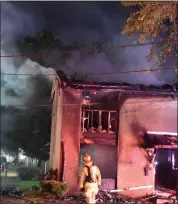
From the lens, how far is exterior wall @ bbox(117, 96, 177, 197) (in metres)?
16.3

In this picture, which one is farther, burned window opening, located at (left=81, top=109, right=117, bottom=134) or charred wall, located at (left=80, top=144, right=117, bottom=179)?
charred wall, located at (left=80, top=144, right=117, bottom=179)


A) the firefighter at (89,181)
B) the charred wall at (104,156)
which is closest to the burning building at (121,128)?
the charred wall at (104,156)

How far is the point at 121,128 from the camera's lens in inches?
648

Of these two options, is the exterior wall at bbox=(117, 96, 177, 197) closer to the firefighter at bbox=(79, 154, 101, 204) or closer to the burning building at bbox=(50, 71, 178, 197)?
the burning building at bbox=(50, 71, 178, 197)

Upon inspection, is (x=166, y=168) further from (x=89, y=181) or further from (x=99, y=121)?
(x=89, y=181)

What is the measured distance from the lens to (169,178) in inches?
765

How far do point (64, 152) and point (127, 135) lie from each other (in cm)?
353

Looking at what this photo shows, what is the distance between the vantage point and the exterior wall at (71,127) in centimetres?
1573

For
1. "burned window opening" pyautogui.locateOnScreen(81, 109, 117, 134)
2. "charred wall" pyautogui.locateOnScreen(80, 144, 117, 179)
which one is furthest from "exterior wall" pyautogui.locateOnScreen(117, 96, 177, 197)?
"charred wall" pyautogui.locateOnScreen(80, 144, 117, 179)

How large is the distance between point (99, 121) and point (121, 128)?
1.25 metres

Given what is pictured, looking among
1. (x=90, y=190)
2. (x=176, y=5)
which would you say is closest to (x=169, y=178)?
(x=90, y=190)

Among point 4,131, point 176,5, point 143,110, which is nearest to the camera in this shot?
point 176,5

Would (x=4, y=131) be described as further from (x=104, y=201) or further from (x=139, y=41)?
(x=139, y=41)

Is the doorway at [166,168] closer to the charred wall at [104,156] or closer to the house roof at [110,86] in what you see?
the charred wall at [104,156]
